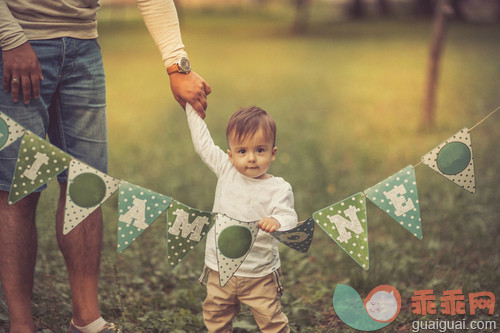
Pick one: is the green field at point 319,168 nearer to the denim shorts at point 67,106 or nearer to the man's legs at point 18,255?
the man's legs at point 18,255

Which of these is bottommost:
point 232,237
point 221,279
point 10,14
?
point 221,279

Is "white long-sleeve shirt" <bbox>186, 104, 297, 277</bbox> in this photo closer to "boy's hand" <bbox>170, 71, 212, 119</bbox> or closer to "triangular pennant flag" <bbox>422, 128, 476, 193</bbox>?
"boy's hand" <bbox>170, 71, 212, 119</bbox>

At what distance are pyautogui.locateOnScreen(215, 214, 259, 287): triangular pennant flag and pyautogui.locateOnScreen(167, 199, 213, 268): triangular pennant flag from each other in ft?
0.34

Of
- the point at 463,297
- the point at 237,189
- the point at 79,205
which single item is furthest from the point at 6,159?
the point at 463,297

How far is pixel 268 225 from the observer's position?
2.56 metres

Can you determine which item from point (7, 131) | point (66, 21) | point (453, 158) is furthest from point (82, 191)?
point (453, 158)

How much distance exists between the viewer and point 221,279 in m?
2.56

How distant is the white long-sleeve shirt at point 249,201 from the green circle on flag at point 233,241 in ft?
0.41

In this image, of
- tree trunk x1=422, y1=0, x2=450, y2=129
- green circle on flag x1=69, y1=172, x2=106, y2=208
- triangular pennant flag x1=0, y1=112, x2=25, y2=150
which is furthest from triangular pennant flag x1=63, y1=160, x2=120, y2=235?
tree trunk x1=422, y1=0, x2=450, y2=129

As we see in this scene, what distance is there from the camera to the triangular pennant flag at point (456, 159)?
2658 mm

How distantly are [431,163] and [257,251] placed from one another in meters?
0.90

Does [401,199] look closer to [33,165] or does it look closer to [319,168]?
[33,165]

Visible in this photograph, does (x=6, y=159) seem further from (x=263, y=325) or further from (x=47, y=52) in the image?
(x=263, y=325)

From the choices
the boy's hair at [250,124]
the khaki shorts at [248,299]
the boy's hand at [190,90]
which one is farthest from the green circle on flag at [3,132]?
the khaki shorts at [248,299]
